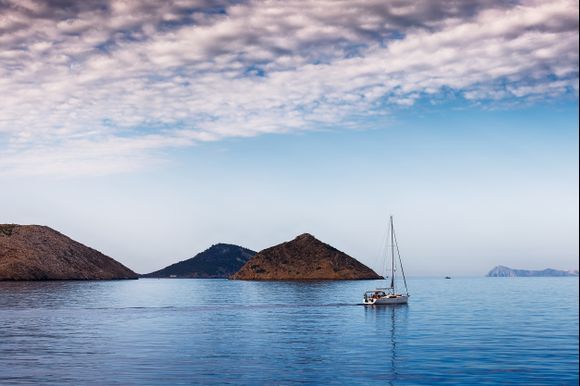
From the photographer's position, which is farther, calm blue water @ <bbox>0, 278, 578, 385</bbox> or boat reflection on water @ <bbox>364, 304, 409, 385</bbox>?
boat reflection on water @ <bbox>364, 304, 409, 385</bbox>

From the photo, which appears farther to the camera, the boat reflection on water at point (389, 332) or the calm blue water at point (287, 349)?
the boat reflection on water at point (389, 332)

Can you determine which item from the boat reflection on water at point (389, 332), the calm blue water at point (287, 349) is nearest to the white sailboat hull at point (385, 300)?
the boat reflection on water at point (389, 332)

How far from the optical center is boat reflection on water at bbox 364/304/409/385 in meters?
50.3

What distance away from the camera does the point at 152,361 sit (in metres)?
54.1

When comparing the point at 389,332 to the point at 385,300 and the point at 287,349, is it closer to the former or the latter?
the point at 287,349

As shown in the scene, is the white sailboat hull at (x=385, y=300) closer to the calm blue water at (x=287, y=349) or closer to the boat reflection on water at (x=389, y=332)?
the boat reflection on water at (x=389, y=332)

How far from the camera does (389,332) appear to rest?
79.8 m

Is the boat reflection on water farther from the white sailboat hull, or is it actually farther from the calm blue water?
the white sailboat hull

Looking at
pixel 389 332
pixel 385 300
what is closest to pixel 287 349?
pixel 389 332

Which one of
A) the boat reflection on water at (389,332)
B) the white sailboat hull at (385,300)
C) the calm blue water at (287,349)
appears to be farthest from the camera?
the white sailboat hull at (385,300)

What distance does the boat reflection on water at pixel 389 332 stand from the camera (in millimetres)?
50344

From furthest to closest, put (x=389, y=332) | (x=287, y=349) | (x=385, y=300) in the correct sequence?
(x=385, y=300) < (x=389, y=332) < (x=287, y=349)

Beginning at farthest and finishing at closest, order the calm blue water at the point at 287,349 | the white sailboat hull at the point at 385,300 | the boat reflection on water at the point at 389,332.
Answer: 1. the white sailboat hull at the point at 385,300
2. the boat reflection on water at the point at 389,332
3. the calm blue water at the point at 287,349

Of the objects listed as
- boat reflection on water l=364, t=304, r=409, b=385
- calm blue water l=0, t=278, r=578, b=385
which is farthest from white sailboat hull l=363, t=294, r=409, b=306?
calm blue water l=0, t=278, r=578, b=385
